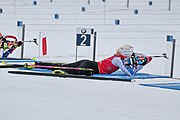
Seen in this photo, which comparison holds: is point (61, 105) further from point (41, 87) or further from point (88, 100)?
point (41, 87)

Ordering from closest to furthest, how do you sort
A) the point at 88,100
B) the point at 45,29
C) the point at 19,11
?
1. the point at 88,100
2. the point at 45,29
3. the point at 19,11

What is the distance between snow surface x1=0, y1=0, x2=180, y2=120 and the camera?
17.9ft

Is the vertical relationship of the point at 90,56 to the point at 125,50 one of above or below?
below

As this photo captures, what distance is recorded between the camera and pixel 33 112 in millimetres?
5227

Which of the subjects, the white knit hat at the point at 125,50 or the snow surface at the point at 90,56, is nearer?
the snow surface at the point at 90,56

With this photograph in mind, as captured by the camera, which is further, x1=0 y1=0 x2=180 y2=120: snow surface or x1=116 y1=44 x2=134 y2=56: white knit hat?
x1=116 y1=44 x2=134 y2=56: white knit hat

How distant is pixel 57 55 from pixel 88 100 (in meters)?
5.96

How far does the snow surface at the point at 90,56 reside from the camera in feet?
17.9

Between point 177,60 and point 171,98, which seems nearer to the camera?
point 171,98

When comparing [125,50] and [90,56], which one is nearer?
[125,50]

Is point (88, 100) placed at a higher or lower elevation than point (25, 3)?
lower

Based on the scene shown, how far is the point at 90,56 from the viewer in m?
10.7

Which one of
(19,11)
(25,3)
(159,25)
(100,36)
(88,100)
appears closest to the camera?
(88,100)

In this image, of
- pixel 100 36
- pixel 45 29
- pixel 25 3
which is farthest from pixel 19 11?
pixel 100 36
